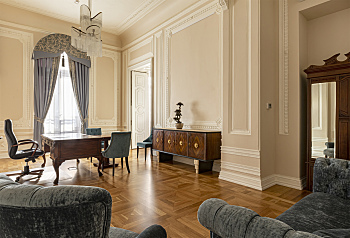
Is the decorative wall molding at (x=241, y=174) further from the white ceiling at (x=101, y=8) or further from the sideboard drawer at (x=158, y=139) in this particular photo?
the white ceiling at (x=101, y=8)

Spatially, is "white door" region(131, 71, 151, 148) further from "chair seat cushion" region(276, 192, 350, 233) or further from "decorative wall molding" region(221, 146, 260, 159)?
"chair seat cushion" region(276, 192, 350, 233)

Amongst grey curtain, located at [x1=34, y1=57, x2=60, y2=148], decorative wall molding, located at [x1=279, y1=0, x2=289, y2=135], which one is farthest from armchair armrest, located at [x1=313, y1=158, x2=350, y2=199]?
grey curtain, located at [x1=34, y1=57, x2=60, y2=148]

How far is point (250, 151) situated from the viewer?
3041 millimetres

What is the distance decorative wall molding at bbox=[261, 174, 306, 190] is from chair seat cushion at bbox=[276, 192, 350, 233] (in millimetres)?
1433

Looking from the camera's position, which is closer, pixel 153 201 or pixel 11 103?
pixel 153 201

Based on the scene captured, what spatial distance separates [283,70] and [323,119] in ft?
2.87

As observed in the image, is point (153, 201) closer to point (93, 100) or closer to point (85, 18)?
point (85, 18)

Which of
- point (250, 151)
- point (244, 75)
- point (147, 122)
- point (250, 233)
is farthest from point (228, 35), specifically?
point (147, 122)

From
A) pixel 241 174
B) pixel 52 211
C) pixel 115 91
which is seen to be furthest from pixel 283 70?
pixel 115 91

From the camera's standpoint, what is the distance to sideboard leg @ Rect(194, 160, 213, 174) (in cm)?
365

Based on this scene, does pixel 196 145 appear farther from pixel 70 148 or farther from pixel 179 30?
pixel 179 30

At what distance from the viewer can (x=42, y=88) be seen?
17.6ft

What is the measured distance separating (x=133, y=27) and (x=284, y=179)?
203 inches

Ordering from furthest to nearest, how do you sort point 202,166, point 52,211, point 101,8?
point 101,8
point 202,166
point 52,211
